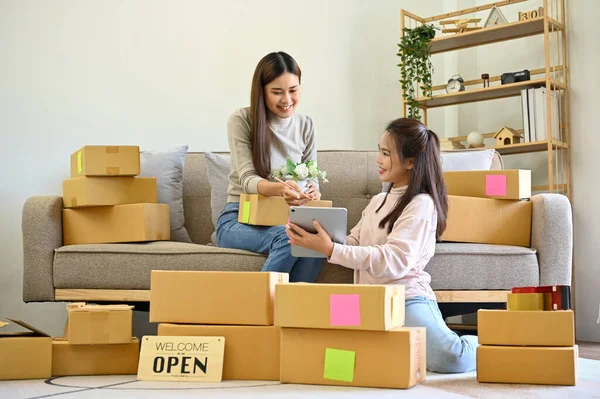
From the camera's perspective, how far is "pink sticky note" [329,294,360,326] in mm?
1871

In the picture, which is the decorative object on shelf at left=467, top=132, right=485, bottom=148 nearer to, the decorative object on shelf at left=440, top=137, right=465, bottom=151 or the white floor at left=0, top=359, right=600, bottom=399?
the decorative object on shelf at left=440, top=137, right=465, bottom=151

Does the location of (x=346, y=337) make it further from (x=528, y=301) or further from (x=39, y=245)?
(x=39, y=245)

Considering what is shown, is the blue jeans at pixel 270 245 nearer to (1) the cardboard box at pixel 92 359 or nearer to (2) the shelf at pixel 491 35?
(1) the cardboard box at pixel 92 359

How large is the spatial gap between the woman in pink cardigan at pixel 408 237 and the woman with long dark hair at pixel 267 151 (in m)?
0.25

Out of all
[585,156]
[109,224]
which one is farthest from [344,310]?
[585,156]

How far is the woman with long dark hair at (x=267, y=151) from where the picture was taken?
8.36ft

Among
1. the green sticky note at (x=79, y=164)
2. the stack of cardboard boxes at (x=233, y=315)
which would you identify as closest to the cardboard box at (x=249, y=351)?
the stack of cardboard boxes at (x=233, y=315)

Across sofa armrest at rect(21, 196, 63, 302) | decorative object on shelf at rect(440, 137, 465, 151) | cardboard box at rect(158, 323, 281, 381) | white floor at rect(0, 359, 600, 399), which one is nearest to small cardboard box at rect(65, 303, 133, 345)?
white floor at rect(0, 359, 600, 399)

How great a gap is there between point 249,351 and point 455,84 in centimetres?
261

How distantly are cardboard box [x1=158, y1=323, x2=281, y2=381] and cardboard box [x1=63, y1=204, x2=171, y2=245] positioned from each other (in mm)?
830

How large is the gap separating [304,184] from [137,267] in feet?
2.16

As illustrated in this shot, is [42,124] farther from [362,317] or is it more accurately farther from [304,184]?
[362,317]

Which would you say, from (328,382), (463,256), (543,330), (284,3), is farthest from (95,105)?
(543,330)

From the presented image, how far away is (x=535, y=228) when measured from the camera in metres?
2.74
